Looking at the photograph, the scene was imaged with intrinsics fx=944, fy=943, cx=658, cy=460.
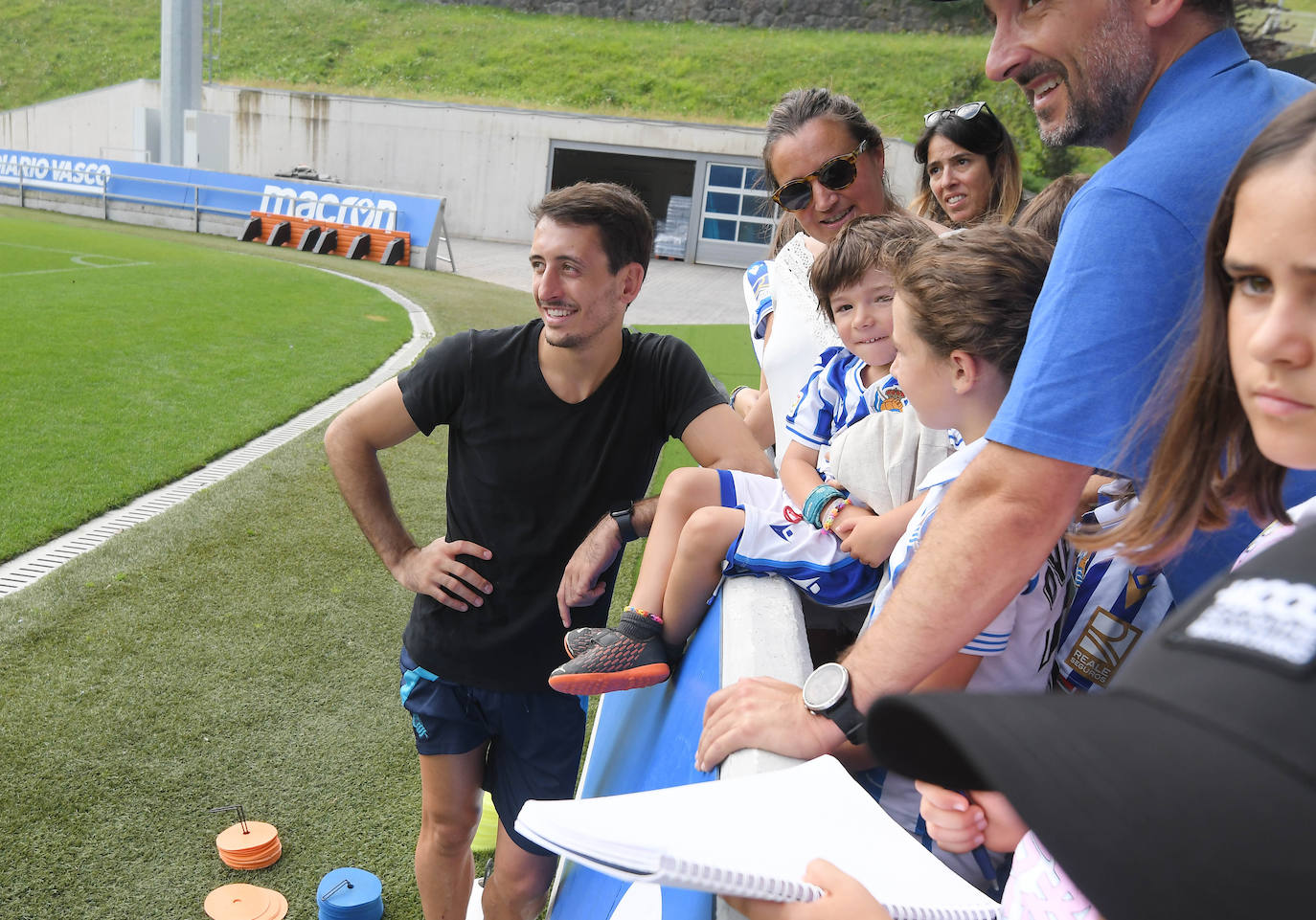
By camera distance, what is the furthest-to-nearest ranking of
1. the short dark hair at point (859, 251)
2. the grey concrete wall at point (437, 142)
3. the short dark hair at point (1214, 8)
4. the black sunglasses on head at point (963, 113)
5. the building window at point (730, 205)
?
the grey concrete wall at point (437, 142) → the building window at point (730, 205) → the black sunglasses on head at point (963, 113) → the short dark hair at point (859, 251) → the short dark hair at point (1214, 8)

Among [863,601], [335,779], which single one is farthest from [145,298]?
[863,601]

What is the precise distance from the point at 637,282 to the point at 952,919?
2196mm

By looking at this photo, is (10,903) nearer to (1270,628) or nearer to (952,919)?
(952,919)

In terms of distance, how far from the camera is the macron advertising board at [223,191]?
19984 mm

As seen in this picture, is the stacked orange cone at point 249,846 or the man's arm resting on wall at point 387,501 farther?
the stacked orange cone at point 249,846

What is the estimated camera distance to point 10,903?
104 inches

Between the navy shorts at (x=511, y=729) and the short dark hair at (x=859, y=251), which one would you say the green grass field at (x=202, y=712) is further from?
the short dark hair at (x=859, y=251)

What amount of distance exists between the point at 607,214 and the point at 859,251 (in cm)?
78

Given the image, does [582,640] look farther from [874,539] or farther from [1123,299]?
[1123,299]

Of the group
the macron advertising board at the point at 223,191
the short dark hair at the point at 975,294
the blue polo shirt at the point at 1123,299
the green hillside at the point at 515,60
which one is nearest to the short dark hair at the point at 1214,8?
the blue polo shirt at the point at 1123,299

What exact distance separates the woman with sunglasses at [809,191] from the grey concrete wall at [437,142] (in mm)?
25042

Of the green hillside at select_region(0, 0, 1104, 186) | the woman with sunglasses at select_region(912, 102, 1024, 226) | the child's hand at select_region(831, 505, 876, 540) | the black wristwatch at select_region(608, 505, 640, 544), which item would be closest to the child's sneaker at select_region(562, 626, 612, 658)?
the black wristwatch at select_region(608, 505, 640, 544)

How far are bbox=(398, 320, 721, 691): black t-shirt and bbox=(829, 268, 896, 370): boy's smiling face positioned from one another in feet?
1.70

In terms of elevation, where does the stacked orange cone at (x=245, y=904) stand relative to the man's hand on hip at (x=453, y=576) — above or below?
below
